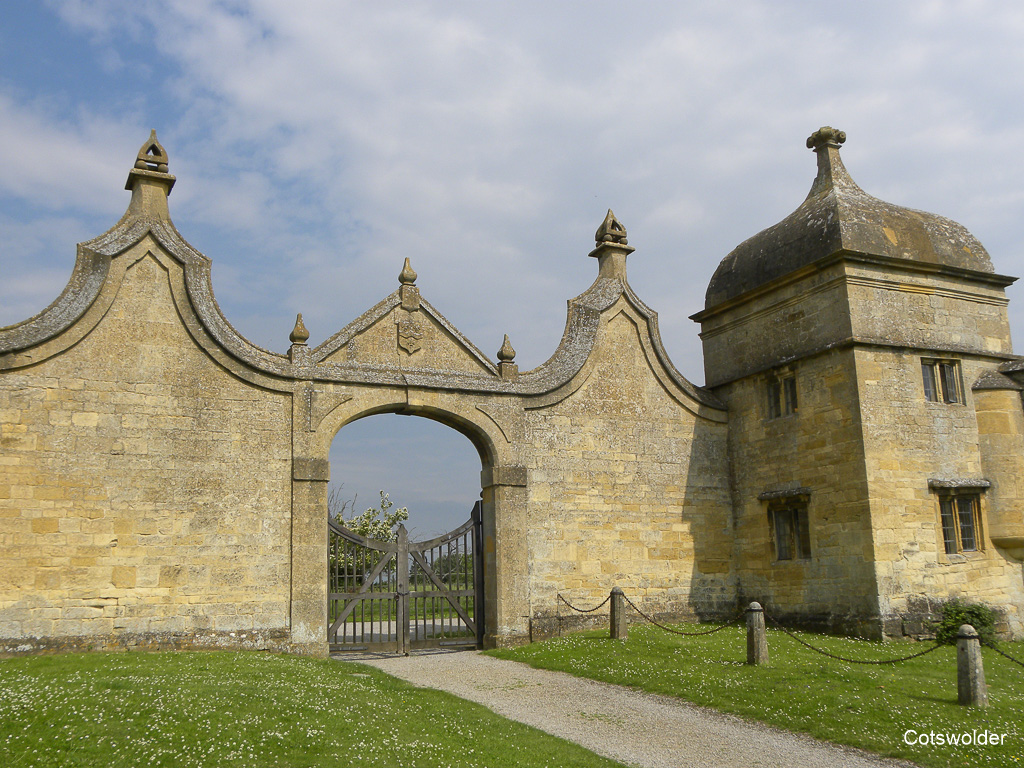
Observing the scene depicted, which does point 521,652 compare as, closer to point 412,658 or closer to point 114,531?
point 412,658

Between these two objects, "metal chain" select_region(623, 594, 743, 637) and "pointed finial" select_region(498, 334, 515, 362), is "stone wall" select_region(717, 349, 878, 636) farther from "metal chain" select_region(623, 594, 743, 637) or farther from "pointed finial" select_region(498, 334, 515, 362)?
"pointed finial" select_region(498, 334, 515, 362)

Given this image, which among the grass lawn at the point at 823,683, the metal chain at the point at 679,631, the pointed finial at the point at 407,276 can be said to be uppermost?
the pointed finial at the point at 407,276

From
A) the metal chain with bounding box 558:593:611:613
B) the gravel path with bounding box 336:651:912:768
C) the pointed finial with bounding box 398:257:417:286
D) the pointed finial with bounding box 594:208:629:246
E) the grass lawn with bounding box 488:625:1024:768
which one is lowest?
the gravel path with bounding box 336:651:912:768

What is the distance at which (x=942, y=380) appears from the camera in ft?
48.4

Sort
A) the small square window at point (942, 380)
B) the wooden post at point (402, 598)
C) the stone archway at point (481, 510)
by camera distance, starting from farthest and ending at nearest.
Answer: the small square window at point (942, 380)
the wooden post at point (402, 598)
the stone archway at point (481, 510)

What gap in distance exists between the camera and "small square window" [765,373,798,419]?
50.6ft

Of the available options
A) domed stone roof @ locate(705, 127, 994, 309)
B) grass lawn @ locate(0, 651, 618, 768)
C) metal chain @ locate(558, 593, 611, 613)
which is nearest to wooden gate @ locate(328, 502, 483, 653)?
metal chain @ locate(558, 593, 611, 613)

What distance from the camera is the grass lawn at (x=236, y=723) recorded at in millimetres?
6871

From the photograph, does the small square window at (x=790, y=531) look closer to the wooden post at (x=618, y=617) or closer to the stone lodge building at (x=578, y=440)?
the stone lodge building at (x=578, y=440)

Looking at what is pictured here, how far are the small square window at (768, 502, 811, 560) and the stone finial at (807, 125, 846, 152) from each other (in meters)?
7.16

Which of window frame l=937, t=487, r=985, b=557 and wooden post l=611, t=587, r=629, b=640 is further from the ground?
window frame l=937, t=487, r=985, b=557

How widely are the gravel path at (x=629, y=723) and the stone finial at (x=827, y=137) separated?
1143 centimetres

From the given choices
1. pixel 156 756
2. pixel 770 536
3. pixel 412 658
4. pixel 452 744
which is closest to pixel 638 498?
pixel 770 536

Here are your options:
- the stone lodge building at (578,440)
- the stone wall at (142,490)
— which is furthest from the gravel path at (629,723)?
the stone wall at (142,490)
